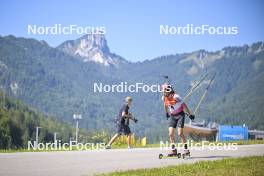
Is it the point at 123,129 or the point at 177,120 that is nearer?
the point at 177,120

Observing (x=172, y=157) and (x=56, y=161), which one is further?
(x=172, y=157)

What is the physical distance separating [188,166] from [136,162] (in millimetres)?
1909

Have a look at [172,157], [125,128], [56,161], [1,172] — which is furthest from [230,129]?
[1,172]

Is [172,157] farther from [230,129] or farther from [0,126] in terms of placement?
[0,126]

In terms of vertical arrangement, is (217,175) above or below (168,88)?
below

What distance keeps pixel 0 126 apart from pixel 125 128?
136 m

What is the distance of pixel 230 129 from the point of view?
1578 inches

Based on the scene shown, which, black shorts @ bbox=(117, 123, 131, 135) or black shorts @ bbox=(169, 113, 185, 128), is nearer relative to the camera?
black shorts @ bbox=(169, 113, 185, 128)

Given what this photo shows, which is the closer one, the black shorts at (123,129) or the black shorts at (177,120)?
the black shorts at (177,120)

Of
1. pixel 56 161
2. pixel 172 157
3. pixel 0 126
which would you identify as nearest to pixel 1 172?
pixel 56 161

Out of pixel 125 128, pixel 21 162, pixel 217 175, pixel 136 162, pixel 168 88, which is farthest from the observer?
pixel 125 128

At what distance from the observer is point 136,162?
41.4ft

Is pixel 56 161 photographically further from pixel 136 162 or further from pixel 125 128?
pixel 125 128

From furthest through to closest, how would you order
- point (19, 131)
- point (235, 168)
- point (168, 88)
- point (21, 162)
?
point (19, 131), point (168, 88), point (21, 162), point (235, 168)
